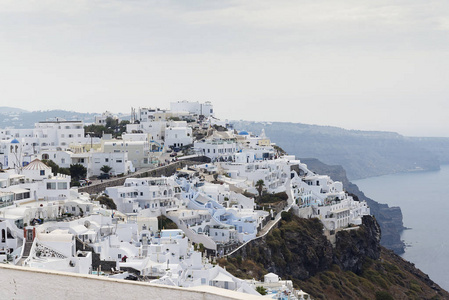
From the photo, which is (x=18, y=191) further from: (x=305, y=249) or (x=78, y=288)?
(x=78, y=288)

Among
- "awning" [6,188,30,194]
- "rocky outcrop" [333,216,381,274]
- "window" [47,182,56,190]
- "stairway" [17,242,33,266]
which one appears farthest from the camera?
"rocky outcrop" [333,216,381,274]

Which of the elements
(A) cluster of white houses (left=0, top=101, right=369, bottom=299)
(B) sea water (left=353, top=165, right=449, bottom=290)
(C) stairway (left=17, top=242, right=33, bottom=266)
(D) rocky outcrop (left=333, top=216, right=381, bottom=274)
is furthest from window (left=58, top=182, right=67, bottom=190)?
(B) sea water (left=353, top=165, right=449, bottom=290)

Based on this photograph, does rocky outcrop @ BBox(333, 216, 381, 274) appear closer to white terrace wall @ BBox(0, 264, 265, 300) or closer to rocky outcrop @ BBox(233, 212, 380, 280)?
rocky outcrop @ BBox(233, 212, 380, 280)

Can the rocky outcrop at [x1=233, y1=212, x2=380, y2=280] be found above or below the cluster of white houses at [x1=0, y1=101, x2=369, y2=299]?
below

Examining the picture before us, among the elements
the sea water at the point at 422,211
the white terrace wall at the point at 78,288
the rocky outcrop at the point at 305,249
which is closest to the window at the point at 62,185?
the rocky outcrop at the point at 305,249

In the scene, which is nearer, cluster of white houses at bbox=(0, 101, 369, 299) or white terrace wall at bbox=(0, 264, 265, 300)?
white terrace wall at bbox=(0, 264, 265, 300)

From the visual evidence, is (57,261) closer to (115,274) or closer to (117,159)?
(115,274)

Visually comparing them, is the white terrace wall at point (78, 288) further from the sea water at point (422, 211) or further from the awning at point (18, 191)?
the sea water at point (422, 211)
